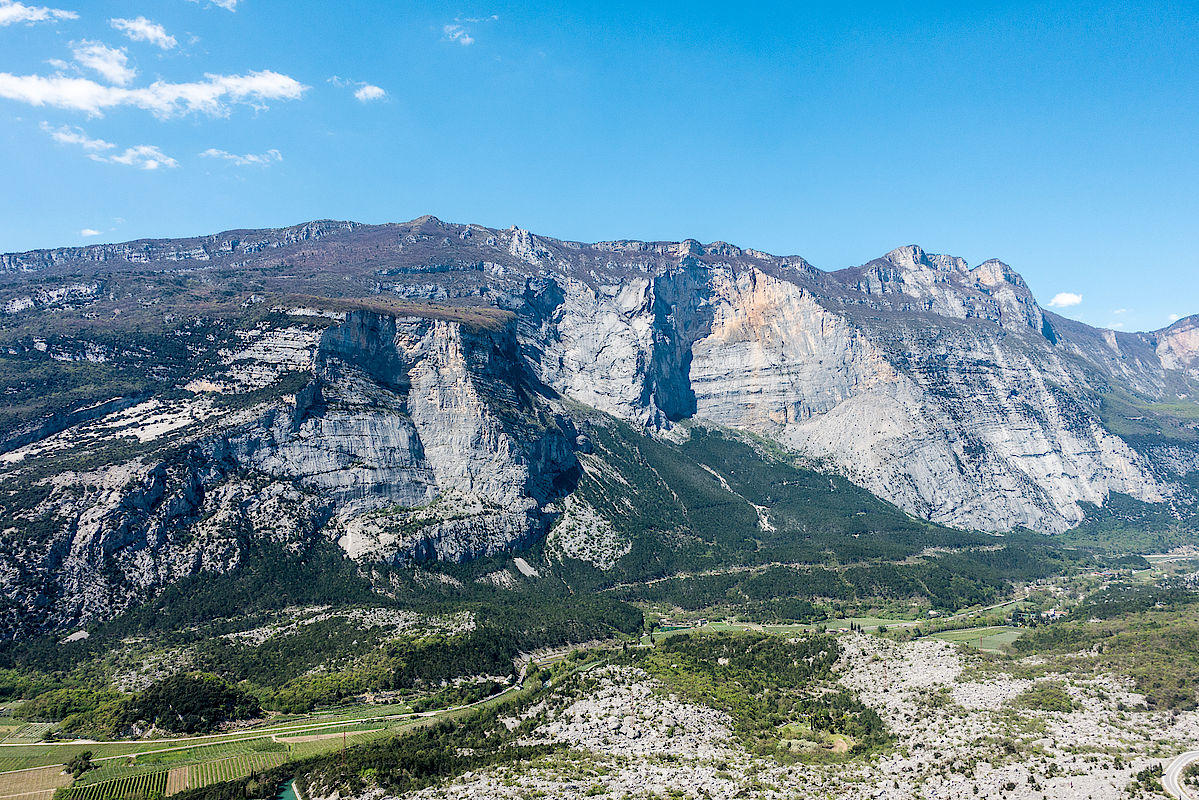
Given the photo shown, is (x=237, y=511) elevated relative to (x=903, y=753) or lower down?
elevated

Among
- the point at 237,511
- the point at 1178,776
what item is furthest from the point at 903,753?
the point at 237,511

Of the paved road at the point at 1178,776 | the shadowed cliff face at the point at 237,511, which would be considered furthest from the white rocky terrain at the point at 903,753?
the shadowed cliff face at the point at 237,511

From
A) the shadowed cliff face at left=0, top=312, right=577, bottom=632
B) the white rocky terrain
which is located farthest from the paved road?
the shadowed cliff face at left=0, top=312, right=577, bottom=632

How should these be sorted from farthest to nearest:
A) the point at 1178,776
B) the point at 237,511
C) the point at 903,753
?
the point at 237,511, the point at 903,753, the point at 1178,776

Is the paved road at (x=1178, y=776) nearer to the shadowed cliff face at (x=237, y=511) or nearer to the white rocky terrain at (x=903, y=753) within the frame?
the white rocky terrain at (x=903, y=753)

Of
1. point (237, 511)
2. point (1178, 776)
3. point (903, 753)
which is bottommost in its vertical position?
point (903, 753)

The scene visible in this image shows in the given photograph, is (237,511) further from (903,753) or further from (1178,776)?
(1178,776)

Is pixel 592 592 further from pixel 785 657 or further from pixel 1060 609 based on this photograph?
pixel 1060 609
